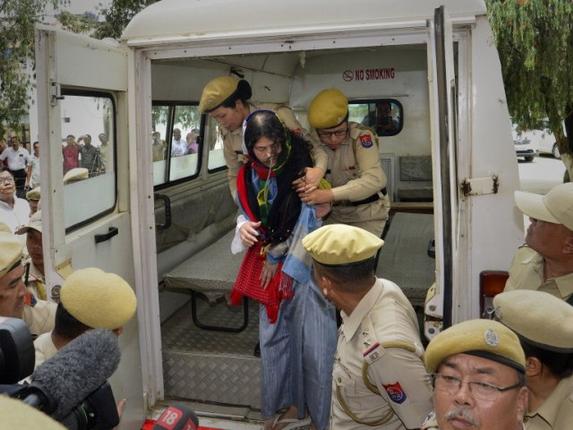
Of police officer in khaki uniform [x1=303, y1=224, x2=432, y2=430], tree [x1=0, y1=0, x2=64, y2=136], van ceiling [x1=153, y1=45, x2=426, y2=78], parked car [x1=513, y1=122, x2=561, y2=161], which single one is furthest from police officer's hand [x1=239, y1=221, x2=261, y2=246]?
parked car [x1=513, y1=122, x2=561, y2=161]

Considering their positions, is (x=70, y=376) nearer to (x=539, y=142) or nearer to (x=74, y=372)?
(x=74, y=372)

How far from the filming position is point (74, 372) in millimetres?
1149

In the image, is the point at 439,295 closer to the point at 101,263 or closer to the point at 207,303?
the point at 101,263

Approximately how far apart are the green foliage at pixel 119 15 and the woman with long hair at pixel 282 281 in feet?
26.0

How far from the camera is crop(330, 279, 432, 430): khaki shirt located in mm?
2053

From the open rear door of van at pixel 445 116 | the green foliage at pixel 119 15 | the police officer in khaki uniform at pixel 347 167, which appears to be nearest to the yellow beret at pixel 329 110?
the police officer in khaki uniform at pixel 347 167

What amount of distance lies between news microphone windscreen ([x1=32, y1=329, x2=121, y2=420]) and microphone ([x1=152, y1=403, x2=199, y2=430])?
0.17 m

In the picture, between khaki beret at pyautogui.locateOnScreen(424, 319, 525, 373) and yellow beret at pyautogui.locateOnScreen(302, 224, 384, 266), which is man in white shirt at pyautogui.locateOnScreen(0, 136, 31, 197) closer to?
yellow beret at pyautogui.locateOnScreen(302, 224, 384, 266)

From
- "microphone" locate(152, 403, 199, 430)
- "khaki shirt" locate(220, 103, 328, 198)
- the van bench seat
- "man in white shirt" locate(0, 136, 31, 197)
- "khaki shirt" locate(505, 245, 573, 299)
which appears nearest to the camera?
"microphone" locate(152, 403, 199, 430)

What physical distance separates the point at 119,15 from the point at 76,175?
8.37m

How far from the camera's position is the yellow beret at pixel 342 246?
227 cm

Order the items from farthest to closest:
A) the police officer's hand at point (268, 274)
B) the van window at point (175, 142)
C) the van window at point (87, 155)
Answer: the van window at point (175, 142)
the police officer's hand at point (268, 274)
the van window at point (87, 155)

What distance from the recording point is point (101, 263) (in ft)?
10.0

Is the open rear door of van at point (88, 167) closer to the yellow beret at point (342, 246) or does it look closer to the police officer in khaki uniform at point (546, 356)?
the yellow beret at point (342, 246)
